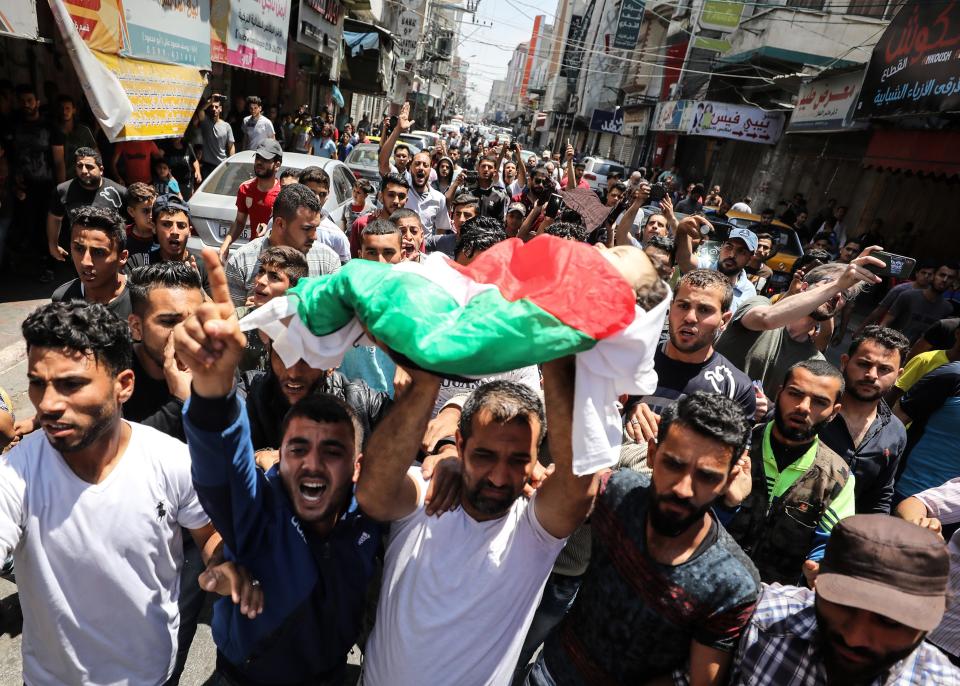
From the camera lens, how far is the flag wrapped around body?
132 cm

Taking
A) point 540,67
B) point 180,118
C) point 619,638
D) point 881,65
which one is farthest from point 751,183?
point 540,67

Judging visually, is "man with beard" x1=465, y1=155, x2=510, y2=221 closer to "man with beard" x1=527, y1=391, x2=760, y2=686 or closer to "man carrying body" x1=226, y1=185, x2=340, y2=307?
"man carrying body" x1=226, y1=185, x2=340, y2=307

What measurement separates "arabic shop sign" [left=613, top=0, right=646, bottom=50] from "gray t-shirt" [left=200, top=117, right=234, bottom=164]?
32490 mm

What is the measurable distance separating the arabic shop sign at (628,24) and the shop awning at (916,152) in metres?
26.5

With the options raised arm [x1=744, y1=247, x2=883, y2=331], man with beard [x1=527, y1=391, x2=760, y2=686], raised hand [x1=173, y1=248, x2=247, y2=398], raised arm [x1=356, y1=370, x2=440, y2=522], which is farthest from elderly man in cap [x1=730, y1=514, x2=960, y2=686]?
raised arm [x1=744, y1=247, x2=883, y2=331]

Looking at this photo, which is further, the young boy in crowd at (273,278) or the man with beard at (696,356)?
the young boy in crowd at (273,278)

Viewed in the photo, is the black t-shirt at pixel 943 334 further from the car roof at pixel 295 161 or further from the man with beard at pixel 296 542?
the car roof at pixel 295 161

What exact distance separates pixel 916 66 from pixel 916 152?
66.5 inches

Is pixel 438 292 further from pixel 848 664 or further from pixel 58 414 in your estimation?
pixel 848 664

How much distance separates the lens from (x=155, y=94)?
25.6 feet

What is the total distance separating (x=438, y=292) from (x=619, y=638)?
4.30 ft

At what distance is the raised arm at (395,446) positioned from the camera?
1.57 metres

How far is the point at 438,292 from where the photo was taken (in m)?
1.44

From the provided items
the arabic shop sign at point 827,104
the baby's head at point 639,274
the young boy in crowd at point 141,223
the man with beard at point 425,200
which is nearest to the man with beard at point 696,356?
the baby's head at point 639,274
